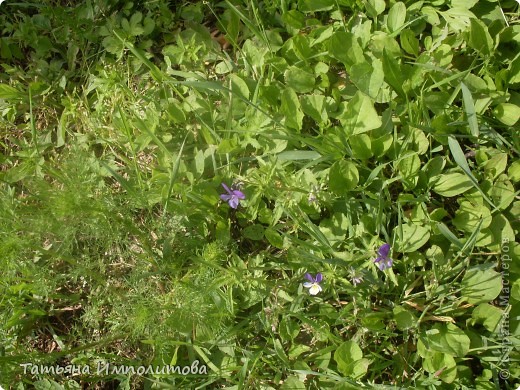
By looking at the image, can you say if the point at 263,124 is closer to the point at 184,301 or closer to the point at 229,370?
the point at 184,301

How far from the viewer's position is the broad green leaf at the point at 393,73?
6.18ft

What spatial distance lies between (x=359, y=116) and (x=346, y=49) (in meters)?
0.25

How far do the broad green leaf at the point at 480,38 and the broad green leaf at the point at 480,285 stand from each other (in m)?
0.73

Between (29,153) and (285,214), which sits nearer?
(285,214)

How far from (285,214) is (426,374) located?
2.26ft

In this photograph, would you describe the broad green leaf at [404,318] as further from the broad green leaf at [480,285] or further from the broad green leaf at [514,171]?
the broad green leaf at [514,171]

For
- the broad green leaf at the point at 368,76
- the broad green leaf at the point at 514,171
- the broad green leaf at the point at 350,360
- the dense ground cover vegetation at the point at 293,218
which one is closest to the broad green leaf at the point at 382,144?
the dense ground cover vegetation at the point at 293,218

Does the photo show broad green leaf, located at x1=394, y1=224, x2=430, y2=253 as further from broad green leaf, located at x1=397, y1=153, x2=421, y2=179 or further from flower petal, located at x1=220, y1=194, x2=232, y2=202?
flower petal, located at x1=220, y1=194, x2=232, y2=202

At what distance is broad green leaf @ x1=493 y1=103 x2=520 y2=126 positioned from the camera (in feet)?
6.11

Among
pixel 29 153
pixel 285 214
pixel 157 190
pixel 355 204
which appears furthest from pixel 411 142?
pixel 29 153

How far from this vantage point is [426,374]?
1.83 meters

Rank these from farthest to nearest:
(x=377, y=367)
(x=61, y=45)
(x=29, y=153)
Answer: (x=61, y=45), (x=29, y=153), (x=377, y=367)

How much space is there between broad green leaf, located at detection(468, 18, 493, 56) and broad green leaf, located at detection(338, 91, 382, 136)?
0.40 meters

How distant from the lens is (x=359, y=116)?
1.88 metres
